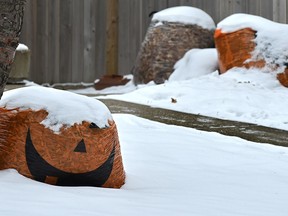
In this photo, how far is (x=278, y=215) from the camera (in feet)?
9.11

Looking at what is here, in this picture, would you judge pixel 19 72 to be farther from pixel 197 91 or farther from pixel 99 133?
pixel 99 133

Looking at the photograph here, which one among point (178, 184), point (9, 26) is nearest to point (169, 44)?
point (178, 184)

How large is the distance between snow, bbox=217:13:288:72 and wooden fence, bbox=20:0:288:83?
9.11 feet

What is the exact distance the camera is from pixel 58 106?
10.2 ft

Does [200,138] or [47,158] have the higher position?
[47,158]

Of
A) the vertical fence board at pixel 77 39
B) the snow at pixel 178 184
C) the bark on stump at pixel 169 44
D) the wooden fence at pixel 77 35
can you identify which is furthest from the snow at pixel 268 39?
the vertical fence board at pixel 77 39

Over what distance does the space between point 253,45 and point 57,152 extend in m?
5.76

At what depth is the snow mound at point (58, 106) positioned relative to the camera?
120 inches

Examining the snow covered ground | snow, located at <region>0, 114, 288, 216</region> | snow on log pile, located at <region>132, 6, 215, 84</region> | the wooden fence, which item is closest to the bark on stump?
snow on log pile, located at <region>132, 6, 215, 84</region>

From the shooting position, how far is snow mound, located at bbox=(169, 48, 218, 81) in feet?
31.1

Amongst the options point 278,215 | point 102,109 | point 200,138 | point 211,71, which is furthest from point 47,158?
point 211,71

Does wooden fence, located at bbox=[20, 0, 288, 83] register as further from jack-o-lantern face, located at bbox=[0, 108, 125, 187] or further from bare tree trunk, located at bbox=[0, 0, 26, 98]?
bare tree trunk, located at bbox=[0, 0, 26, 98]

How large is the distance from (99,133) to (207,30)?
24.7ft

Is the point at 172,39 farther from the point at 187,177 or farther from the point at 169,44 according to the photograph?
the point at 187,177
